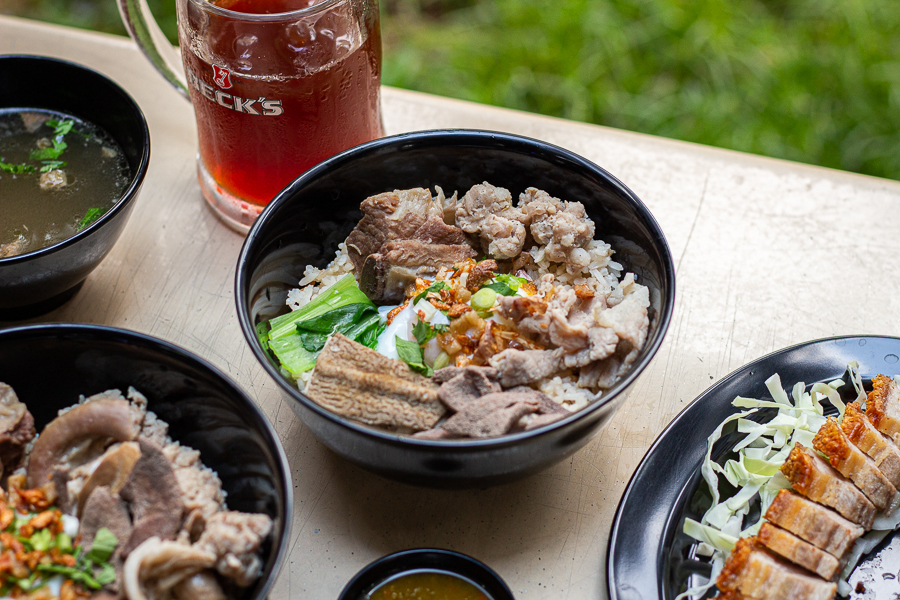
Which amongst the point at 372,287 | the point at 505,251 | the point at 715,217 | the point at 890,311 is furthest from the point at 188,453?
the point at 890,311

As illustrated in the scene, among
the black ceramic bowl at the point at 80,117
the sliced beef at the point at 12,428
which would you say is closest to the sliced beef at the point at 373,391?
the sliced beef at the point at 12,428

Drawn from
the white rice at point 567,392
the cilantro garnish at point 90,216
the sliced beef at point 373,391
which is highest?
the cilantro garnish at point 90,216

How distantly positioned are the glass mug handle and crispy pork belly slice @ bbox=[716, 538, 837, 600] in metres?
2.16

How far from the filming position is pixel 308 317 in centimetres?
208

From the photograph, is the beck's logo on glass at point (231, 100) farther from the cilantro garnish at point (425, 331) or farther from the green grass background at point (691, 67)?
the green grass background at point (691, 67)

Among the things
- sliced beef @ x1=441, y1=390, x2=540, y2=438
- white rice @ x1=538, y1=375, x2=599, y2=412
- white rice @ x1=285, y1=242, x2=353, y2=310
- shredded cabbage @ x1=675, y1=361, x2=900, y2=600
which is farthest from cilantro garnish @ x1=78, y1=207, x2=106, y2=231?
shredded cabbage @ x1=675, y1=361, x2=900, y2=600

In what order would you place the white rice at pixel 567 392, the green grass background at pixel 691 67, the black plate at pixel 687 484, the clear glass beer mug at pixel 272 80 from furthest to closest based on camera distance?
the green grass background at pixel 691 67 → the clear glass beer mug at pixel 272 80 → the white rice at pixel 567 392 → the black plate at pixel 687 484

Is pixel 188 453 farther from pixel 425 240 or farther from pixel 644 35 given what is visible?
pixel 644 35

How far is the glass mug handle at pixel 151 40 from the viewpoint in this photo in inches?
98.7

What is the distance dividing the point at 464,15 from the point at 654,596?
4242 mm

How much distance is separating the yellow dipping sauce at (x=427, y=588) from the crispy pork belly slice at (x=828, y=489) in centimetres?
78

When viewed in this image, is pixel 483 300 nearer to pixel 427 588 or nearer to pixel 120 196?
pixel 427 588

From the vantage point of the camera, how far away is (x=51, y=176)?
2395 mm

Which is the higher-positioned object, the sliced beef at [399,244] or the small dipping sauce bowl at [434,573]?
the sliced beef at [399,244]
